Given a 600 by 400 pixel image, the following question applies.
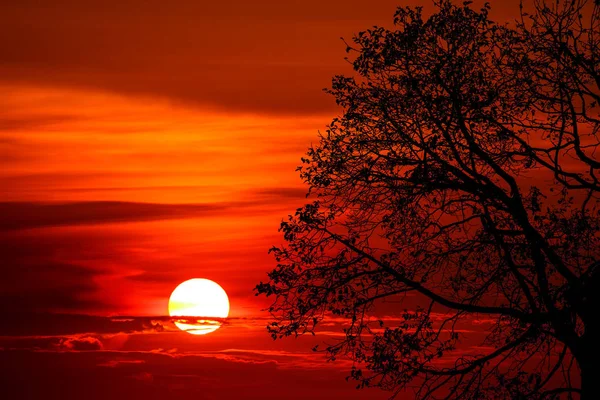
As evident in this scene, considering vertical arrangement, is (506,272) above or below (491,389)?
above

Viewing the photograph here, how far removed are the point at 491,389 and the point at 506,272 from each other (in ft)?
7.32

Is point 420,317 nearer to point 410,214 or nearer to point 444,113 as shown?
point 410,214

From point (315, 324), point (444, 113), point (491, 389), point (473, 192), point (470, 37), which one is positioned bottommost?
point (491, 389)

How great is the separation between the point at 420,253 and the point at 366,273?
111 centimetres

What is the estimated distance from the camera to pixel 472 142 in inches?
650

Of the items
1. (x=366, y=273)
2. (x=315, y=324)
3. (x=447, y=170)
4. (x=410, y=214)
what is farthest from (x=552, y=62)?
(x=315, y=324)

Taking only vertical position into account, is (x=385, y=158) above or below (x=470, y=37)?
below

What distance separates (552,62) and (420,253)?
4476 millimetres

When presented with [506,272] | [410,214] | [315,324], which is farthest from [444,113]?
[315,324]

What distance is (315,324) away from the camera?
1698 centimetres

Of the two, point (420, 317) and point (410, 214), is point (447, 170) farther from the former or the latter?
A: point (420, 317)

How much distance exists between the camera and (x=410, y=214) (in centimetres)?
1683

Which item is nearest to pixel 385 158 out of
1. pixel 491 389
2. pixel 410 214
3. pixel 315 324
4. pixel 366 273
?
pixel 410 214

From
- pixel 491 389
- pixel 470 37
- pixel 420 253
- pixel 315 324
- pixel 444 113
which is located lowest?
pixel 491 389
